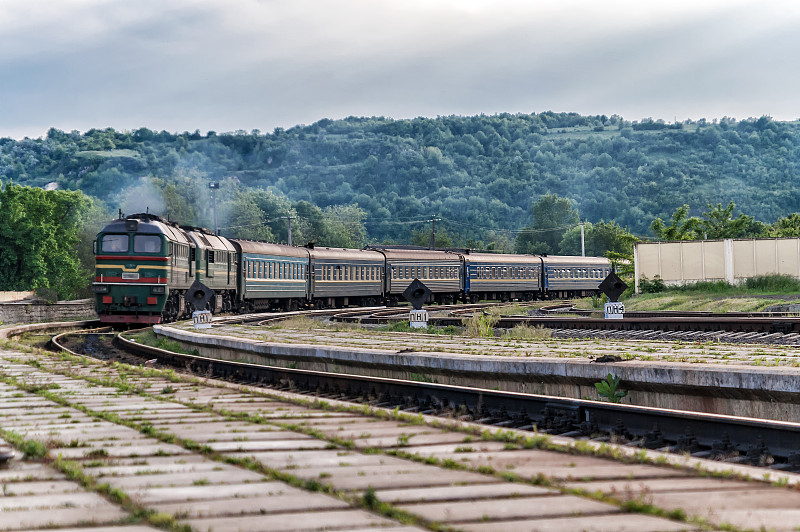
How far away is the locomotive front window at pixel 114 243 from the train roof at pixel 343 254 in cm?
1860

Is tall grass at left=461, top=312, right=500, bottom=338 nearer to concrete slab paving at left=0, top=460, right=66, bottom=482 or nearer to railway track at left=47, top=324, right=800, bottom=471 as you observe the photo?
railway track at left=47, top=324, right=800, bottom=471

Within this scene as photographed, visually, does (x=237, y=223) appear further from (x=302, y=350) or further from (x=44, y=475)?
(x=44, y=475)

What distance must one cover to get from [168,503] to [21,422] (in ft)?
15.1

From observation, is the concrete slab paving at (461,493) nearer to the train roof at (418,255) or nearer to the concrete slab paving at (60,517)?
the concrete slab paving at (60,517)

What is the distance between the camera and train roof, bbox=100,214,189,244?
31281mm

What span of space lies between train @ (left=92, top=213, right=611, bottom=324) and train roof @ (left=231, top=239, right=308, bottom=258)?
0.07m

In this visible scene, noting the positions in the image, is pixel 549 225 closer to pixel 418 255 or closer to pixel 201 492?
pixel 418 255

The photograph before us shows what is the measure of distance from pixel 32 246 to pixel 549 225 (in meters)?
116

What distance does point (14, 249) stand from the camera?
6278 cm

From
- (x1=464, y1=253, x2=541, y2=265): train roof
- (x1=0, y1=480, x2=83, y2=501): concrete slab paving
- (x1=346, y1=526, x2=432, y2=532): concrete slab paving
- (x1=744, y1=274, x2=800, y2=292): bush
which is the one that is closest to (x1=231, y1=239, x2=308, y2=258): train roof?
(x1=464, y1=253, x2=541, y2=265): train roof

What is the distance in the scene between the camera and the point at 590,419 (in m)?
9.50

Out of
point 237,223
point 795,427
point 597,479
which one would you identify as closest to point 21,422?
point 597,479

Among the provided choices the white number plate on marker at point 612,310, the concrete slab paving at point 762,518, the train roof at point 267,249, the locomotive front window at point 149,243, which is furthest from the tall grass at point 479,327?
the train roof at point 267,249

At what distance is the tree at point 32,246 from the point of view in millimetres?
62000
